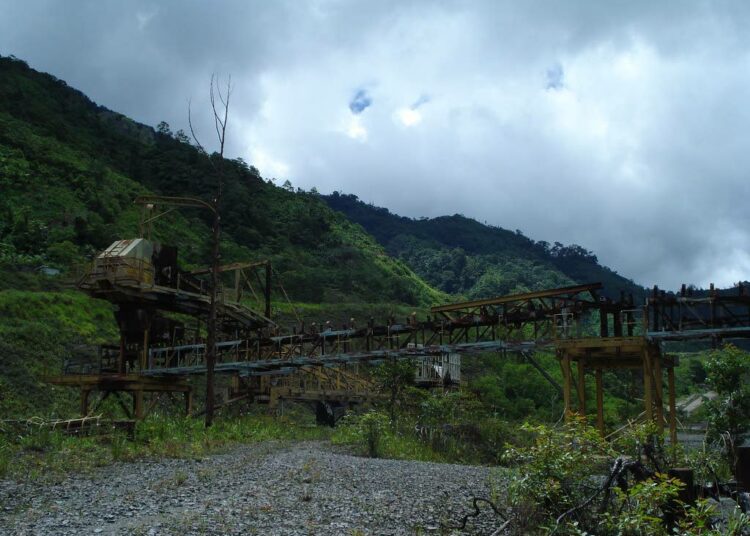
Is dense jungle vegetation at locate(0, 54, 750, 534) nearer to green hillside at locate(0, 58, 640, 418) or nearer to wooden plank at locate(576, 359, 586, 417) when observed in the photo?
green hillside at locate(0, 58, 640, 418)

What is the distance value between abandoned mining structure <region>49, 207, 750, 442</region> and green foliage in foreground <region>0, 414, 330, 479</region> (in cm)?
532

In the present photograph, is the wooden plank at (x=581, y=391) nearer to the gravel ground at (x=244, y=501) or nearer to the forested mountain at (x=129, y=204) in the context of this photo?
the gravel ground at (x=244, y=501)

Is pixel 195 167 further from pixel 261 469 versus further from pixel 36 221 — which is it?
pixel 261 469

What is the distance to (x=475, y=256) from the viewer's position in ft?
391

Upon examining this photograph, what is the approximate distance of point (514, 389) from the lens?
49.0 meters

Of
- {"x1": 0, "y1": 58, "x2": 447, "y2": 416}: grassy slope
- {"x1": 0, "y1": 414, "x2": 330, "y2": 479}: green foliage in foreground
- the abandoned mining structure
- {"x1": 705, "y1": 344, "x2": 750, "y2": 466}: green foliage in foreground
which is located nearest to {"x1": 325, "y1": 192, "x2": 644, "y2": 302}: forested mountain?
{"x1": 0, "y1": 58, "x2": 447, "y2": 416}: grassy slope

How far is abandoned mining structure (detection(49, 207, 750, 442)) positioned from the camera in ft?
64.2

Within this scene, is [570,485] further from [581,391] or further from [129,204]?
[129,204]

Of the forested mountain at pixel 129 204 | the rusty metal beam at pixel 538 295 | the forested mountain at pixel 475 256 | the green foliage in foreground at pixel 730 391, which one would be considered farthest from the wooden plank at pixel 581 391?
the forested mountain at pixel 475 256

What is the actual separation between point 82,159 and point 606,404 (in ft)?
186

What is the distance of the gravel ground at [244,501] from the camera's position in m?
8.64

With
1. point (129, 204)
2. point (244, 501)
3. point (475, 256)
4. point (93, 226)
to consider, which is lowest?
point (244, 501)

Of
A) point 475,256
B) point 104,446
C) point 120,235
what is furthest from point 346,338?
point 475,256

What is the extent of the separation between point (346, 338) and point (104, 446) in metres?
12.1
